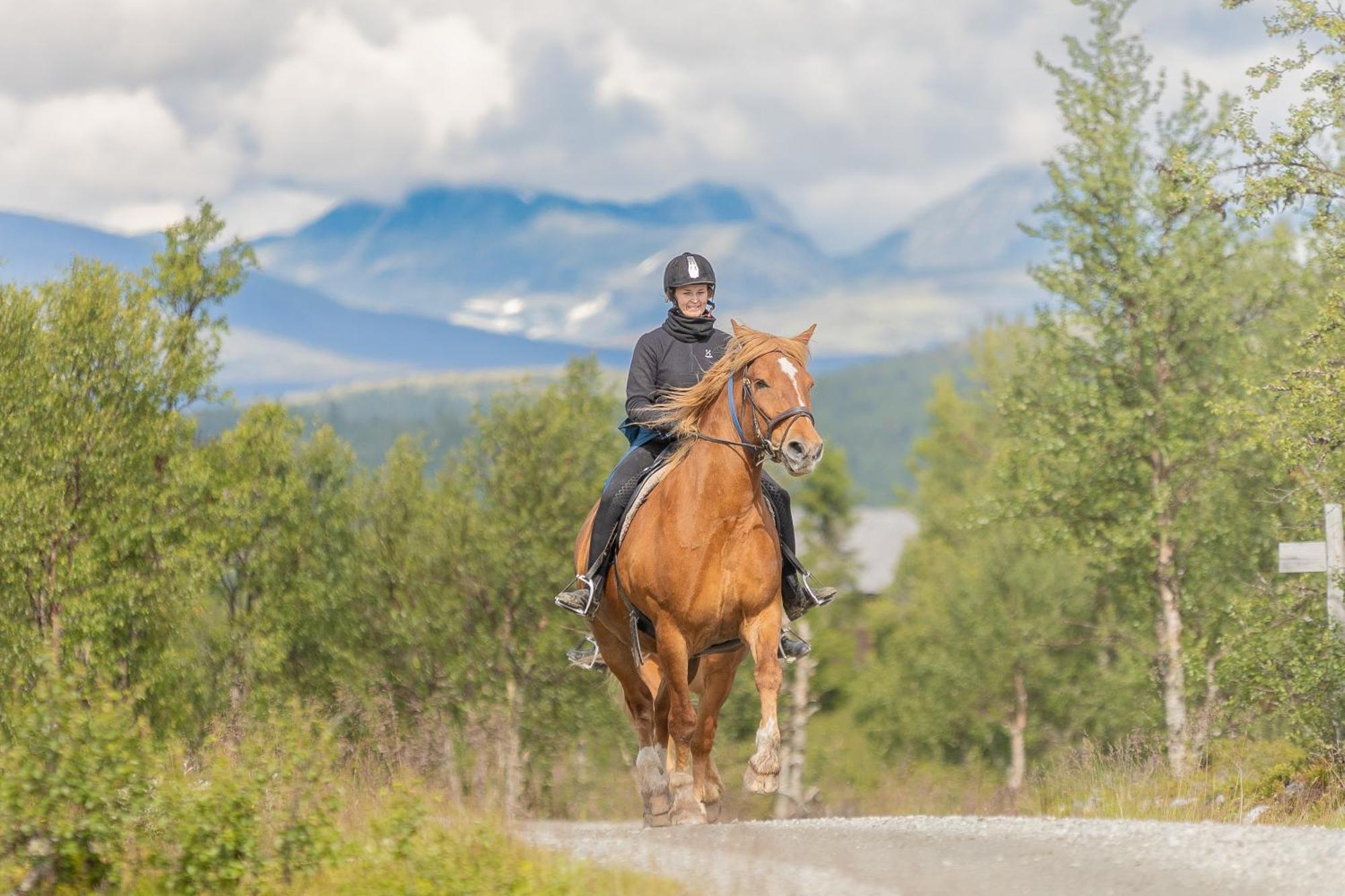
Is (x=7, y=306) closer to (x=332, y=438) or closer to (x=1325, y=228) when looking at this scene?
(x=332, y=438)

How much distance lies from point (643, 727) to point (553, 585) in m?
28.8

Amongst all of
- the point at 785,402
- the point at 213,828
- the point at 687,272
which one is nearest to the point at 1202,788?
the point at 785,402

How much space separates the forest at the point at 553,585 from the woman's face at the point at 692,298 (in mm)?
4481

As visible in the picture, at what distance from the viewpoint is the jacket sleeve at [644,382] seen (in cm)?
1295

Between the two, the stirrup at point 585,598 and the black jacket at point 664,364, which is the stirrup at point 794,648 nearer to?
the stirrup at point 585,598

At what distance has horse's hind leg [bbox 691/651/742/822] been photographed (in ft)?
42.8

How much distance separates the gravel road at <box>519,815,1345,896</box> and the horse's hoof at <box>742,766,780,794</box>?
1.02 feet

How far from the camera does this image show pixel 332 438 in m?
48.4

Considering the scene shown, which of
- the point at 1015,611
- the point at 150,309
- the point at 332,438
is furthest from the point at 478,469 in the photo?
the point at 1015,611

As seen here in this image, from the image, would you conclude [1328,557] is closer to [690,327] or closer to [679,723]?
[690,327]

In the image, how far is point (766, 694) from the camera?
11.4 m

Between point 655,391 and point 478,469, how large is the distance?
33828 millimetres

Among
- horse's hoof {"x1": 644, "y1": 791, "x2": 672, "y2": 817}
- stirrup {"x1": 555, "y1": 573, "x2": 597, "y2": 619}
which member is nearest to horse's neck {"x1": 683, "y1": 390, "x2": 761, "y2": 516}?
stirrup {"x1": 555, "y1": 573, "x2": 597, "y2": 619}

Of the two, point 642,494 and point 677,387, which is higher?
point 677,387
